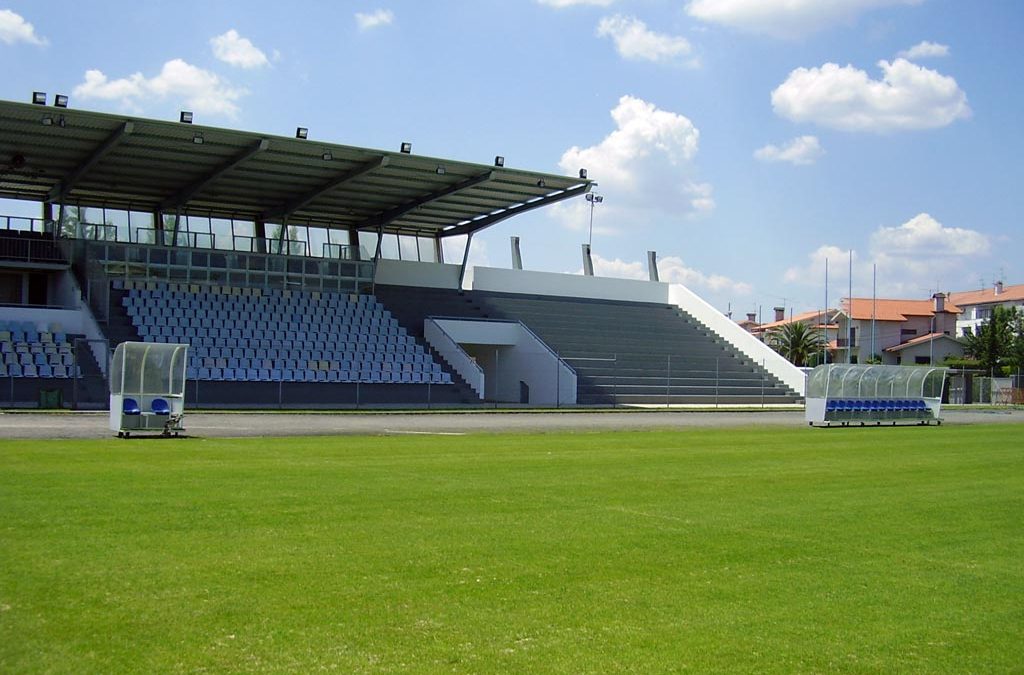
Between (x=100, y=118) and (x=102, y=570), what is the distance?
30.4m

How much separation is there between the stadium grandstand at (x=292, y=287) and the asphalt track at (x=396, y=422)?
4.92 meters

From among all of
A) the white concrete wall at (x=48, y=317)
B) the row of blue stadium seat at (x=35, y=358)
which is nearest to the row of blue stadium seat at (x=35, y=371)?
the row of blue stadium seat at (x=35, y=358)

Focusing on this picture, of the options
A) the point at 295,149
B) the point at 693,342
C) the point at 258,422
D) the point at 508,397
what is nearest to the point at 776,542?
the point at 258,422

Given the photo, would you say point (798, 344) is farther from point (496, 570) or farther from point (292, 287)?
point (496, 570)

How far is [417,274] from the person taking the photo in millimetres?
54500

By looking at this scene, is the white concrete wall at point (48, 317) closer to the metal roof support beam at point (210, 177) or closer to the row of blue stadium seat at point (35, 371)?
the row of blue stadium seat at point (35, 371)

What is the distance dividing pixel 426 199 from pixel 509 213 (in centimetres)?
449

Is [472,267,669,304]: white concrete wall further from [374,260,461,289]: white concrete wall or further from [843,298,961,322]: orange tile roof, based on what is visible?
[843,298,961,322]: orange tile roof

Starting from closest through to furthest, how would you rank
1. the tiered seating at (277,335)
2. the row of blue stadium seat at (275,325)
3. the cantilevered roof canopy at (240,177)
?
the cantilevered roof canopy at (240,177)
the tiered seating at (277,335)
the row of blue stadium seat at (275,325)

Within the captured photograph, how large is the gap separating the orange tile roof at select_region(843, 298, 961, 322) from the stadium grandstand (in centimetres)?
4898

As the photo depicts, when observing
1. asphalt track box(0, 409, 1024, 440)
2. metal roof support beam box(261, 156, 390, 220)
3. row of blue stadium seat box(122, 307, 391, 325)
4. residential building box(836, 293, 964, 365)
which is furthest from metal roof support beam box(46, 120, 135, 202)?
residential building box(836, 293, 964, 365)

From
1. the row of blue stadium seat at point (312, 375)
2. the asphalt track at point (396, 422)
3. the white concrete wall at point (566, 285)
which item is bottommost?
the asphalt track at point (396, 422)

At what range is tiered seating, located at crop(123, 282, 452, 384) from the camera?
130 feet

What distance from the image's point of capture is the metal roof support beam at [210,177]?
3811 centimetres
